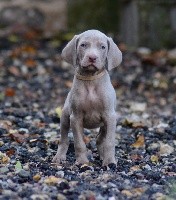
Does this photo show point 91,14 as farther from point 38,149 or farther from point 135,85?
point 38,149

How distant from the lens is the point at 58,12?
1216cm

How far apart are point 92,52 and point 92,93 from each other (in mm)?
339

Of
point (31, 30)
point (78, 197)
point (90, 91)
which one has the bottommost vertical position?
point (78, 197)

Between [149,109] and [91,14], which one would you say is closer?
[149,109]

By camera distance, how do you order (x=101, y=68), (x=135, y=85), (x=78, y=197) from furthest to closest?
(x=135, y=85) < (x=101, y=68) < (x=78, y=197)

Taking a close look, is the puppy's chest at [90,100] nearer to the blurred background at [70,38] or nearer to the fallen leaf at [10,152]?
the fallen leaf at [10,152]

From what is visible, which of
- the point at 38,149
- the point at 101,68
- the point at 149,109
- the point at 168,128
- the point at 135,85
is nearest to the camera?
the point at 101,68

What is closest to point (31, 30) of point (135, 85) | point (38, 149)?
point (135, 85)

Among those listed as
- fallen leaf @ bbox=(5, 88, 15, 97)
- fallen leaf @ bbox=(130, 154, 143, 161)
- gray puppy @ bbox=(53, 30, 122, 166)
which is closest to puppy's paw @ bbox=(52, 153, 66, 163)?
gray puppy @ bbox=(53, 30, 122, 166)

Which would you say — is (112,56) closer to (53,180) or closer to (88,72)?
(88,72)

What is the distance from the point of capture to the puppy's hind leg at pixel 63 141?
616cm

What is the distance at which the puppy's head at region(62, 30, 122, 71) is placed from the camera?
5793 millimetres

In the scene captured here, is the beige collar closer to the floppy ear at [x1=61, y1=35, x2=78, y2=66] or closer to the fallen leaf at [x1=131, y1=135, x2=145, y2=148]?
the floppy ear at [x1=61, y1=35, x2=78, y2=66]

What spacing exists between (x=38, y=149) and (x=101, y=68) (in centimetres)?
109
